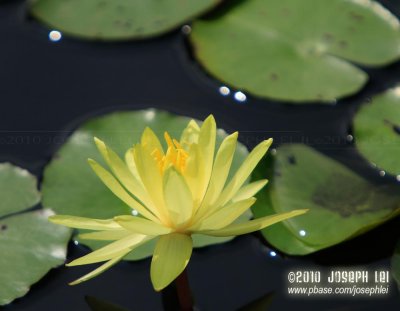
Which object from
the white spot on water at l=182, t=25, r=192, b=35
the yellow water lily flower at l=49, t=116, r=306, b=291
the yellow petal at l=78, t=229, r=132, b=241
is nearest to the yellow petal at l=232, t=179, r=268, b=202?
the yellow water lily flower at l=49, t=116, r=306, b=291

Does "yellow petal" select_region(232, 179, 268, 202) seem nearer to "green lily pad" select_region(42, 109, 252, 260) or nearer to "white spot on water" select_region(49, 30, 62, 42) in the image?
"green lily pad" select_region(42, 109, 252, 260)

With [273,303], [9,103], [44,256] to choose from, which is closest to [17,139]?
[9,103]

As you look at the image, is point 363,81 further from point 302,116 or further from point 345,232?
point 345,232

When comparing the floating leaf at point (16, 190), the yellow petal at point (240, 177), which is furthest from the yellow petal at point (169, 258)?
the floating leaf at point (16, 190)

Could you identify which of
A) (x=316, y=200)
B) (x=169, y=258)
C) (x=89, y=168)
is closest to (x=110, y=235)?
(x=169, y=258)

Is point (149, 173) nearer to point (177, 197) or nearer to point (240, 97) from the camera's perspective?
point (177, 197)

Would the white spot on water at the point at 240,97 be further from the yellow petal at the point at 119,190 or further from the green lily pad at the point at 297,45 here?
the yellow petal at the point at 119,190
